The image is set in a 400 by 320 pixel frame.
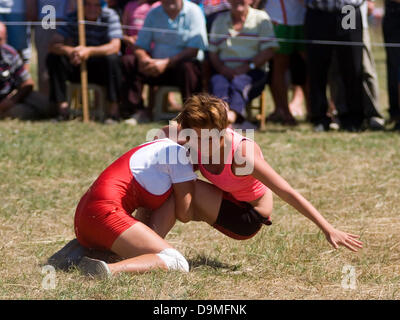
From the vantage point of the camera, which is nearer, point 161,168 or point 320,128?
point 161,168

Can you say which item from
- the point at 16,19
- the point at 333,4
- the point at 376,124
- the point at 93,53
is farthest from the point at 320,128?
the point at 16,19

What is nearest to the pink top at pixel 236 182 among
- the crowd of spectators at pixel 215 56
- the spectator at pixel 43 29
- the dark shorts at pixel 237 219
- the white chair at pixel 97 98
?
the dark shorts at pixel 237 219

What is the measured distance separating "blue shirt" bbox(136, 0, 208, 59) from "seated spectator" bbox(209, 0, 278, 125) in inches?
6.3

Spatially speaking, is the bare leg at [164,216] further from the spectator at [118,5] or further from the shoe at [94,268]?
the spectator at [118,5]

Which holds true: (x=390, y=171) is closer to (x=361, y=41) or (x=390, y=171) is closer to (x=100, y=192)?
(x=361, y=41)

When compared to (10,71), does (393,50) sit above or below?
above

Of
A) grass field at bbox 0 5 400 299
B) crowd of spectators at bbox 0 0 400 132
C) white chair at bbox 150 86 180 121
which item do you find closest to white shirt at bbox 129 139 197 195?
grass field at bbox 0 5 400 299

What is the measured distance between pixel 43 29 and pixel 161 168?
16.0 ft

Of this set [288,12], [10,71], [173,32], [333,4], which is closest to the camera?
[333,4]

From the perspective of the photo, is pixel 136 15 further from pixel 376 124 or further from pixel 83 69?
pixel 376 124

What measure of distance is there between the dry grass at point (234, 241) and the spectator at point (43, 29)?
3.81ft

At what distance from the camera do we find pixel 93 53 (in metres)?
7.91

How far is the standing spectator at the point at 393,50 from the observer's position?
7.71 m
